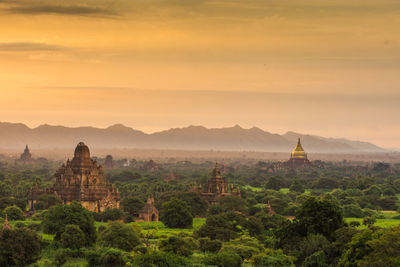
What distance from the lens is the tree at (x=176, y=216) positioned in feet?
268

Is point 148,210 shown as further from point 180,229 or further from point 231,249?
point 231,249

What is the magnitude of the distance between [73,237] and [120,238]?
430 cm

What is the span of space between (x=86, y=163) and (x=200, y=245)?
4115 cm

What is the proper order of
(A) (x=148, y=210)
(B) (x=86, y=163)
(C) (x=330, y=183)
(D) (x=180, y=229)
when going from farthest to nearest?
(C) (x=330, y=183) < (B) (x=86, y=163) < (A) (x=148, y=210) < (D) (x=180, y=229)

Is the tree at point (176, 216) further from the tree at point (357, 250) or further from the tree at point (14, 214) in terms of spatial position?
the tree at point (357, 250)

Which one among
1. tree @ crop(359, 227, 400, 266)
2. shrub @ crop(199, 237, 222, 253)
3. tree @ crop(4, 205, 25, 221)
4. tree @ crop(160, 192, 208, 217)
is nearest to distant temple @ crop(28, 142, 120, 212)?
tree @ crop(160, 192, 208, 217)

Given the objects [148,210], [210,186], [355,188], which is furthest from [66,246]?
[355,188]

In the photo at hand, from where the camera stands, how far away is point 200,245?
212 ft

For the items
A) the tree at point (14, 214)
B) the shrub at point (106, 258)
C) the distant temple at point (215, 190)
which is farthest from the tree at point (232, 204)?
the shrub at point (106, 258)

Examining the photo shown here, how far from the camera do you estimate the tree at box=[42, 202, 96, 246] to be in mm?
63781

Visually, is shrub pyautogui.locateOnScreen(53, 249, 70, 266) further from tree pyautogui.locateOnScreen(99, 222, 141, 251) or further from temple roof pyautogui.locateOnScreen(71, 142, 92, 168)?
temple roof pyautogui.locateOnScreen(71, 142, 92, 168)

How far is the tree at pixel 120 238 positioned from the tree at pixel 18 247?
7.87 m

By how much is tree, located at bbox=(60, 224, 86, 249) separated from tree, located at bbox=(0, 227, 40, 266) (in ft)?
16.5

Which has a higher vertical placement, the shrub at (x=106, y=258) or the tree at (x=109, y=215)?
the tree at (x=109, y=215)
